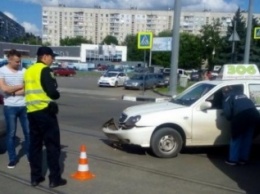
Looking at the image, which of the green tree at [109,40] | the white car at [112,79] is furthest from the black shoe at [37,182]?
the green tree at [109,40]

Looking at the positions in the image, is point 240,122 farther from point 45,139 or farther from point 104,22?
point 104,22

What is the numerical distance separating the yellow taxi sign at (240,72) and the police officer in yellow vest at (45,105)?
4216 mm

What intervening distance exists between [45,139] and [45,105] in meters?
0.46

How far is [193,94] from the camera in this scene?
8.62 meters

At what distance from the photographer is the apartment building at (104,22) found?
132 metres

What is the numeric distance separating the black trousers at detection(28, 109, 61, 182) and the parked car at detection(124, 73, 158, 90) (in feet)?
97.3

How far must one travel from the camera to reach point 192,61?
86.5 m

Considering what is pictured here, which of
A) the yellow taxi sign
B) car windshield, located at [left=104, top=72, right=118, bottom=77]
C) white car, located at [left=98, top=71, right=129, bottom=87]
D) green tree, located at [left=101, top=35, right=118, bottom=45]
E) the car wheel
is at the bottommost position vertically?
white car, located at [left=98, top=71, right=129, bottom=87]

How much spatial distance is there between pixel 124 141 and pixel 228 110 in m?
1.99

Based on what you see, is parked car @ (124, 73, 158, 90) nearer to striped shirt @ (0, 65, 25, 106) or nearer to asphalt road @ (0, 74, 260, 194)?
asphalt road @ (0, 74, 260, 194)

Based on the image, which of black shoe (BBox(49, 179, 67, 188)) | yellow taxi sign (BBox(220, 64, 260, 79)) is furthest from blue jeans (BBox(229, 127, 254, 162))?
black shoe (BBox(49, 179, 67, 188))

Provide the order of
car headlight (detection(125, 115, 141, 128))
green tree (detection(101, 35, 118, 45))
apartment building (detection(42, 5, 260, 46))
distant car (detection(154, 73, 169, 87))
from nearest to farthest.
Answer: car headlight (detection(125, 115, 141, 128)), distant car (detection(154, 73, 169, 87)), apartment building (detection(42, 5, 260, 46)), green tree (detection(101, 35, 118, 45))

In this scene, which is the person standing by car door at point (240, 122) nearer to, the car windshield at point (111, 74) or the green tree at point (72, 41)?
the car windshield at point (111, 74)

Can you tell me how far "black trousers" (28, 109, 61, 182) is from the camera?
5.80 meters
